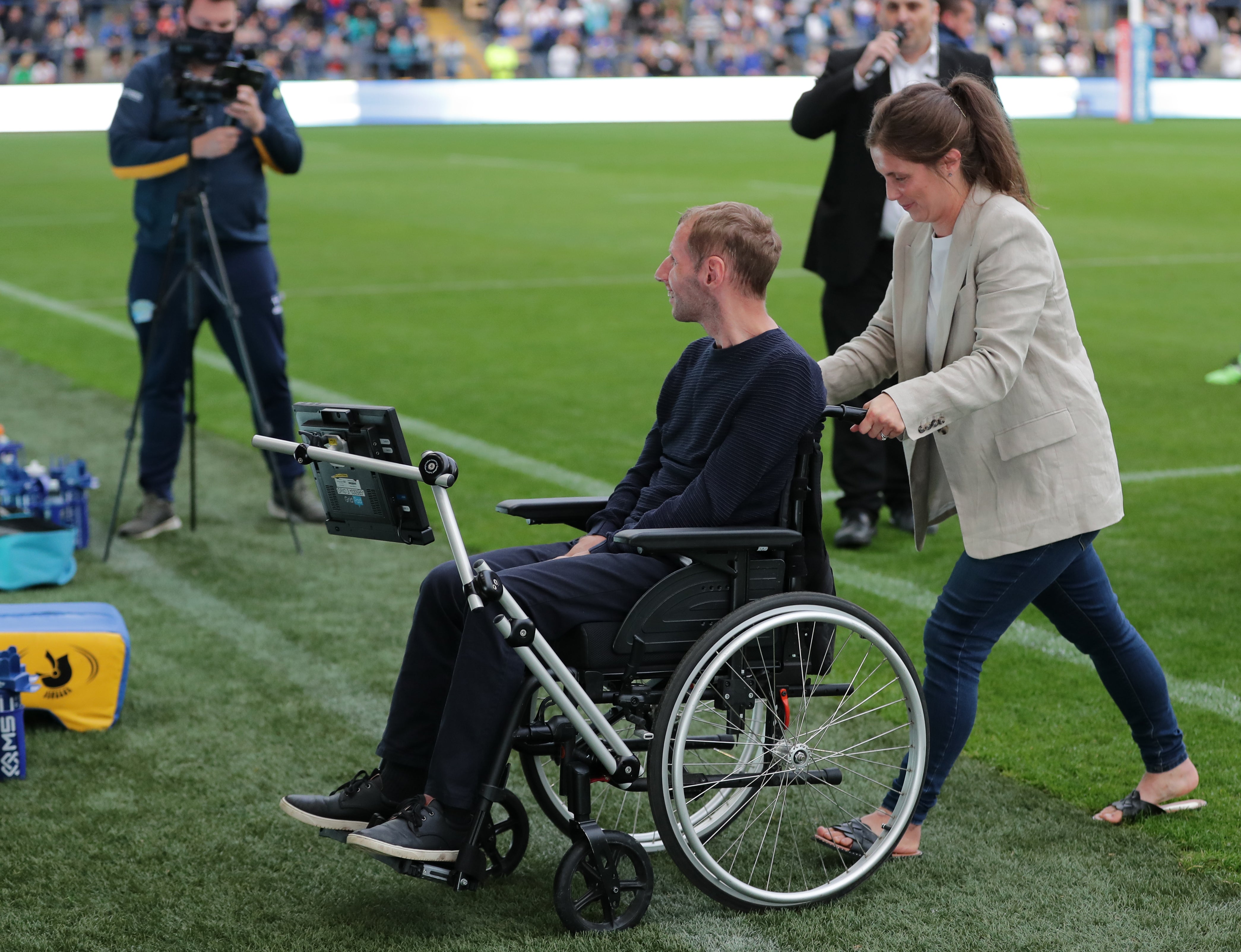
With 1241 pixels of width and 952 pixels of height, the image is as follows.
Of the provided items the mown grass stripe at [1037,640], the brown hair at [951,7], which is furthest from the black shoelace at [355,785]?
the brown hair at [951,7]

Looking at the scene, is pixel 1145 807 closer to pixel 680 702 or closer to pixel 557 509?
pixel 680 702

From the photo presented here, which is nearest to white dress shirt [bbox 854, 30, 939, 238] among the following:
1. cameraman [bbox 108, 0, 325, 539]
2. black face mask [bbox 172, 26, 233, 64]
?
cameraman [bbox 108, 0, 325, 539]

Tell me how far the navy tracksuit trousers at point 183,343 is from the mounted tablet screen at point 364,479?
10.7ft

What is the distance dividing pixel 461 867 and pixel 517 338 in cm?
838

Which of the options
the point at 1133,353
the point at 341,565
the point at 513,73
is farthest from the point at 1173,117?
the point at 341,565

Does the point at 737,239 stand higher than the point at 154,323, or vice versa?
the point at 737,239

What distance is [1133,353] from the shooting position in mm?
10523

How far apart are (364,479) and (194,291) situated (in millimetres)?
3460

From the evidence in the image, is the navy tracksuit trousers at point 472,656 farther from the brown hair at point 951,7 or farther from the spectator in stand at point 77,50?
the spectator in stand at point 77,50

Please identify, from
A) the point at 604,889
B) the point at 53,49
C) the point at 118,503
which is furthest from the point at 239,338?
the point at 53,49

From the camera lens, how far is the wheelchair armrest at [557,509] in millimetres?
3648

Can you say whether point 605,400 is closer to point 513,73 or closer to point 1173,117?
point 1173,117

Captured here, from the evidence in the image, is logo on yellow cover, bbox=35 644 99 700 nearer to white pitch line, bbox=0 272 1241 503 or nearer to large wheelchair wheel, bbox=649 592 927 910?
white pitch line, bbox=0 272 1241 503

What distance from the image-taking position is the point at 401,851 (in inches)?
124
